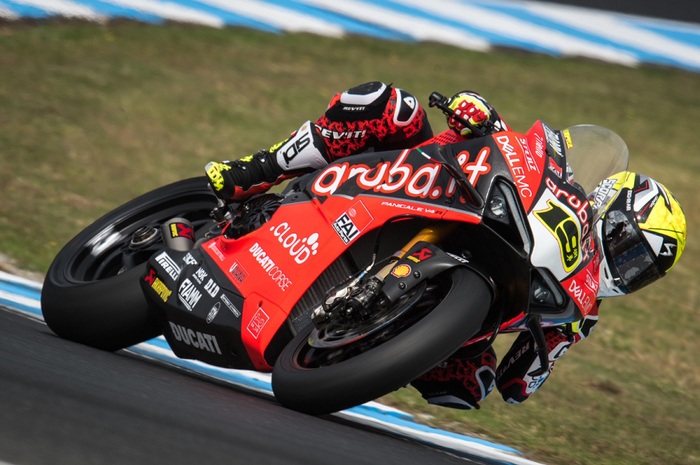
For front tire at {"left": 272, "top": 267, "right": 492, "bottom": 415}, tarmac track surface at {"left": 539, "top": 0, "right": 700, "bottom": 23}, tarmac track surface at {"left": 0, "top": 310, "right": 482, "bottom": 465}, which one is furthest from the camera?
A: tarmac track surface at {"left": 539, "top": 0, "right": 700, "bottom": 23}

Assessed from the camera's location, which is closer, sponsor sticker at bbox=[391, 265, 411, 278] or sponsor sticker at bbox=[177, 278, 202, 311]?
sponsor sticker at bbox=[391, 265, 411, 278]

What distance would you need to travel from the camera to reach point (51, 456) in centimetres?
179

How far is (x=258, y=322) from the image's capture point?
3.06 m

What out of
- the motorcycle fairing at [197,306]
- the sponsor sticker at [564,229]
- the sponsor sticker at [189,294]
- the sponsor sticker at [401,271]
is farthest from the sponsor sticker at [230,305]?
the sponsor sticker at [564,229]

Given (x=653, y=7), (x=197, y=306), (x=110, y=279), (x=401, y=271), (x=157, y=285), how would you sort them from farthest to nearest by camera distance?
(x=653, y=7), (x=110, y=279), (x=157, y=285), (x=197, y=306), (x=401, y=271)

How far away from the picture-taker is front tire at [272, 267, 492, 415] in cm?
250

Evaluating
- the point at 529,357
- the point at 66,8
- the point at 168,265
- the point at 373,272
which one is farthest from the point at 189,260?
the point at 66,8

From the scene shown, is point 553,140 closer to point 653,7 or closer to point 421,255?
point 421,255

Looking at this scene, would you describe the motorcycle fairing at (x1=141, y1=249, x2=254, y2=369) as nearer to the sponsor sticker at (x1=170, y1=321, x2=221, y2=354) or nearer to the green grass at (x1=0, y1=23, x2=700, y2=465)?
the sponsor sticker at (x1=170, y1=321, x2=221, y2=354)

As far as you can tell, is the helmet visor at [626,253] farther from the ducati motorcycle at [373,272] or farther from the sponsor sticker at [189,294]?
the sponsor sticker at [189,294]

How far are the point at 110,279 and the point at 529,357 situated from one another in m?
1.84

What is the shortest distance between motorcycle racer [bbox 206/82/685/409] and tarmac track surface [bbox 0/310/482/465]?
501 millimetres

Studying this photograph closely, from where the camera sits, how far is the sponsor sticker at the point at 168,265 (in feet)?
11.1

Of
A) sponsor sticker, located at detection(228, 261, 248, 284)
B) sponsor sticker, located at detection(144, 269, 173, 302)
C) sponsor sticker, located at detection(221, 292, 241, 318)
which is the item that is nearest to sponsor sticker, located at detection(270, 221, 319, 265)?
sponsor sticker, located at detection(228, 261, 248, 284)
